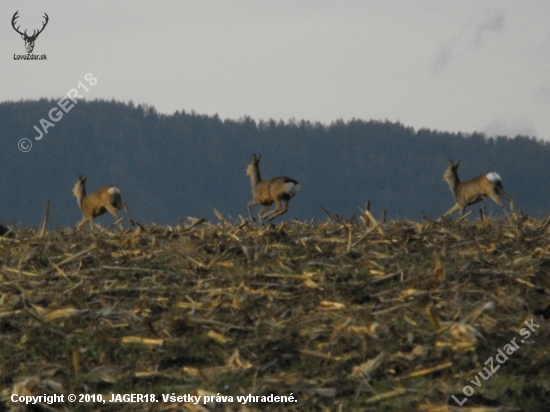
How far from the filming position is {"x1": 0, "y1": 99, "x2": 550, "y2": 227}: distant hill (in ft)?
390

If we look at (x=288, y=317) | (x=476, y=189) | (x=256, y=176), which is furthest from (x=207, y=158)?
(x=288, y=317)

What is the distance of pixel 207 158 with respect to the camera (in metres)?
134

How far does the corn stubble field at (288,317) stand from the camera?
19.2 ft

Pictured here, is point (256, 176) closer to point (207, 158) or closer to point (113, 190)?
point (113, 190)

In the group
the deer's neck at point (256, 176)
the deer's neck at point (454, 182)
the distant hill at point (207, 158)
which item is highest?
the distant hill at point (207, 158)

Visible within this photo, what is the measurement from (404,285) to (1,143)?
125817 mm

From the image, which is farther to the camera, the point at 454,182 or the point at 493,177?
the point at 454,182

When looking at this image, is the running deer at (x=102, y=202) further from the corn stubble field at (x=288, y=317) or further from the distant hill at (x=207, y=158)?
the distant hill at (x=207, y=158)

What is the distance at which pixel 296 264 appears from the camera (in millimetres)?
8242

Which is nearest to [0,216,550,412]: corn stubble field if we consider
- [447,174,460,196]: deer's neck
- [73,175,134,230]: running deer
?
[73,175,134,230]: running deer

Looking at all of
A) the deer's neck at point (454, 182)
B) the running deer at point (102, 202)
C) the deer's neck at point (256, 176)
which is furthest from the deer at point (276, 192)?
the deer's neck at point (454, 182)

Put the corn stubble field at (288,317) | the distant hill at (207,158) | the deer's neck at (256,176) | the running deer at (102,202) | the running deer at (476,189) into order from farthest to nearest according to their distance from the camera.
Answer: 1. the distant hill at (207,158)
2. the deer's neck at (256,176)
3. the running deer at (102,202)
4. the running deer at (476,189)
5. the corn stubble field at (288,317)

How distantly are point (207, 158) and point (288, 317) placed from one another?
12728 centimetres

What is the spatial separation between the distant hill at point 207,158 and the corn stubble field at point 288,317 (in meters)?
101
